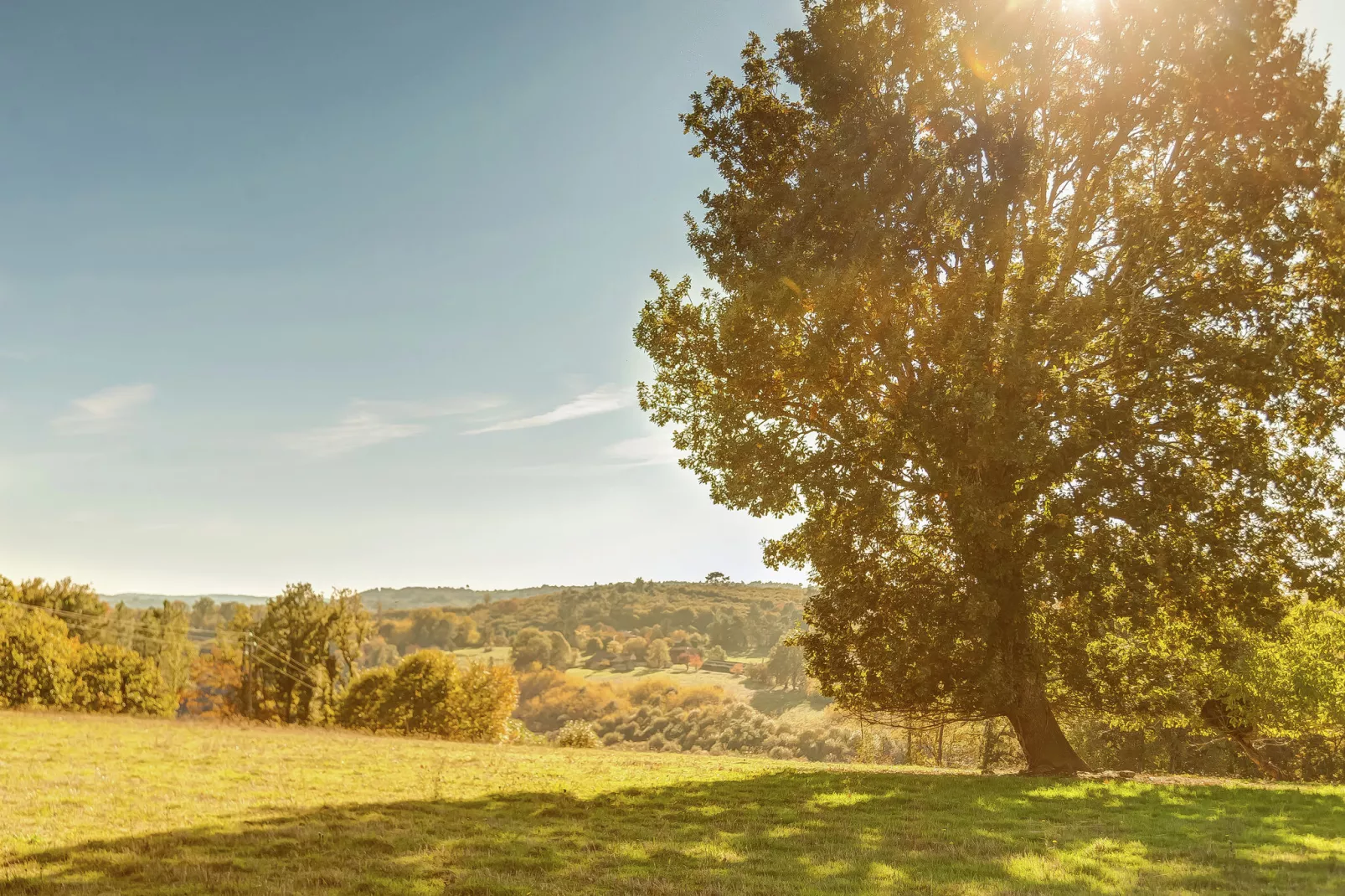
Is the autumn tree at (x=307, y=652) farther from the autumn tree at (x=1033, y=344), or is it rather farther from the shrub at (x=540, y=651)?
the shrub at (x=540, y=651)

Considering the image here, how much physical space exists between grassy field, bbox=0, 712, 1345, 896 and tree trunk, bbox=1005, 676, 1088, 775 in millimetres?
1913

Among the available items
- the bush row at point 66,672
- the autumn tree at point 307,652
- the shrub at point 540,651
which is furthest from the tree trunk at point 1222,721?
the shrub at point 540,651

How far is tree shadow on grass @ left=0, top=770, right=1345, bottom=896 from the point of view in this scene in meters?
7.29

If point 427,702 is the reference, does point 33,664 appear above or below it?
above

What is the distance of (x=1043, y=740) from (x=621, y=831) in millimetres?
11892

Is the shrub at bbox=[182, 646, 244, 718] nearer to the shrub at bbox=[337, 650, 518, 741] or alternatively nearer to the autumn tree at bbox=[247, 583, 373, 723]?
the autumn tree at bbox=[247, 583, 373, 723]

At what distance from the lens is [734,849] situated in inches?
355

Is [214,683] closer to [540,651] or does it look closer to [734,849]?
[734,849]

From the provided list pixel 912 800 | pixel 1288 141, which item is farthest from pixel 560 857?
pixel 1288 141

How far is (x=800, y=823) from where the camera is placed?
10844mm

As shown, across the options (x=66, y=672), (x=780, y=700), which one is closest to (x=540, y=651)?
(x=780, y=700)

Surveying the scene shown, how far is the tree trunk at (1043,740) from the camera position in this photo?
1742 centimetres

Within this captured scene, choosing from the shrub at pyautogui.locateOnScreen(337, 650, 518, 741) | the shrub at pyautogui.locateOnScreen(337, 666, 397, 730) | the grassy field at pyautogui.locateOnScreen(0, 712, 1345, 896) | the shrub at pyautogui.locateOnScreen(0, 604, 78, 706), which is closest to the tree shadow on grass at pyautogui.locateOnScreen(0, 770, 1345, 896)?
the grassy field at pyautogui.locateOnScreen(0, 712, 1345, 896)

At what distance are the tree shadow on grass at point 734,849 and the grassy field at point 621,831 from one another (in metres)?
0.04
